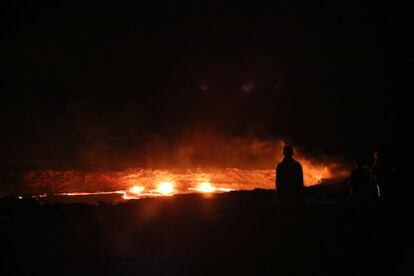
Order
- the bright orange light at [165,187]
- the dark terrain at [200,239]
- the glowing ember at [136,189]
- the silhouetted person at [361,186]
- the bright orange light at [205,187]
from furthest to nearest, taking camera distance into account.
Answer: the bright orange light at [205,187] → the bright orange light at [165,187] → the glowing ember at [136,189] → the silhouetted person at [361,186] → the dark terrain at [200,239]

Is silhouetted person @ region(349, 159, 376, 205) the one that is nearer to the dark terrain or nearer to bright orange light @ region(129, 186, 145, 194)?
the dark terrain

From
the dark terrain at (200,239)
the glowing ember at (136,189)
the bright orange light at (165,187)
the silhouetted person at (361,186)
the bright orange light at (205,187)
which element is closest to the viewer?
the dark terrain at (200,239)

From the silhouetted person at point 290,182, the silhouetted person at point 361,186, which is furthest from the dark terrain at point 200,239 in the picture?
the silhouetted person at point 290,182

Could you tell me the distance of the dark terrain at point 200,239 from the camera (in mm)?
10266

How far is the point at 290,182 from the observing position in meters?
10.3

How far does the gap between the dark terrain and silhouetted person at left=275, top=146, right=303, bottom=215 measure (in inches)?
17.0

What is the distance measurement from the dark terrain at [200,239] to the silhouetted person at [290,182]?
432 mm

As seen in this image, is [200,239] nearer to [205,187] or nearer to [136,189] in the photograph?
[136,189]

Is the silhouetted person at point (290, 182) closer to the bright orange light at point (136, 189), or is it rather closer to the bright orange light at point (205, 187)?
the bright orange light at point (136, 189)

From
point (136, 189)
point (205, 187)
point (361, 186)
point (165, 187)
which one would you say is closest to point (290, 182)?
point (361, 186)

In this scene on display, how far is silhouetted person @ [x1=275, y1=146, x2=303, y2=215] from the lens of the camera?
1027 cm

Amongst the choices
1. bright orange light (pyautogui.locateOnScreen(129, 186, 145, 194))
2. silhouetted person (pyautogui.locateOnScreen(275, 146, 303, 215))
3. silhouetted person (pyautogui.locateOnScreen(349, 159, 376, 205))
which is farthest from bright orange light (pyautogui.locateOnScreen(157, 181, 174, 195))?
silhouetted person (pyautogui.locateOnScreen(275, 146, 303, 215))

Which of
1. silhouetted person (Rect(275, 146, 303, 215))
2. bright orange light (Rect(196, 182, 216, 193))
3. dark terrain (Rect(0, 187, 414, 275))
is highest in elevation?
bright orange light (Rect(196, 182, 216, 193))

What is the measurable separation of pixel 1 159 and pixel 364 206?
78.9 ft
